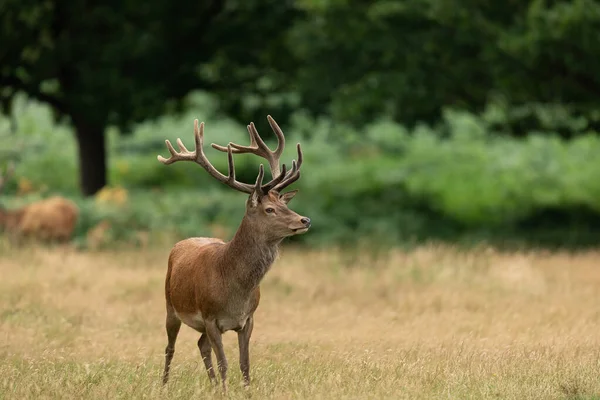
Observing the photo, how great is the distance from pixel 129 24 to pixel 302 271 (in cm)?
747

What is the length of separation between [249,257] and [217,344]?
0.68 metres

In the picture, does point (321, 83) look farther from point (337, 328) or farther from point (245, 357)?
point (245, 357)

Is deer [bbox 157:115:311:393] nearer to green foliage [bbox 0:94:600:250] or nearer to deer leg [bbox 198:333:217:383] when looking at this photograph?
deer leg [bbox 198:333:217:383]

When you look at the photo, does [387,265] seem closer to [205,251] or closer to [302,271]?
[302,271]

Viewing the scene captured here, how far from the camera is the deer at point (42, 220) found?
17688 millimetres

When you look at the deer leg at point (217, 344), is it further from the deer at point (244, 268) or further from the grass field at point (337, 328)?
the grass field at point (337, 328)

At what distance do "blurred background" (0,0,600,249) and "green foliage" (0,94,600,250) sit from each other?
8 centimetres

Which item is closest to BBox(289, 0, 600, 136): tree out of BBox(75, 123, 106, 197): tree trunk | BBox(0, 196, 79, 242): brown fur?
BBox(75, 123, 106, 197): tree trunk

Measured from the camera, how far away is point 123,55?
20.5 meters

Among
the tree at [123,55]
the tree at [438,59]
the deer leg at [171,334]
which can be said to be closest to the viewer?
the deer leg at [171,334]

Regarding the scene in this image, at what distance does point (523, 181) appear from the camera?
27359 millimetres

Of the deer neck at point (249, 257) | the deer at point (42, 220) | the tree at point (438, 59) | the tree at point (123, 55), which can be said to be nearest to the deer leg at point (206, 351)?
the deer neck at point (249, 257)

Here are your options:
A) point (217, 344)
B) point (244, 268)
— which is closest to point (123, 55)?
point (244, 268)

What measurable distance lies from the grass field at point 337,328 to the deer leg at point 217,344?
0.15m
